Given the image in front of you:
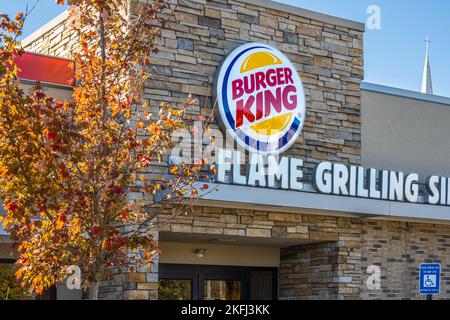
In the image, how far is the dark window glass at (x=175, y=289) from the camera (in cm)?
1886

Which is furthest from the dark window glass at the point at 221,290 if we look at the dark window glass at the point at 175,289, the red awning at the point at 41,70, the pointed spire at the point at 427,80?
the pointed spire at the point at 427,80

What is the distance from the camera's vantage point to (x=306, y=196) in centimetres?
Result: 1711

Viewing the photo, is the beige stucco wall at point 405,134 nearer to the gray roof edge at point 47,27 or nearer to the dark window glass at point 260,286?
the dark window glass at point 260,286

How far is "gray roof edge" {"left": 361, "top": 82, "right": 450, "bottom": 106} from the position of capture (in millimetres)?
19578

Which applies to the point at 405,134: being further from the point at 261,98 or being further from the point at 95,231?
the point at 95,231

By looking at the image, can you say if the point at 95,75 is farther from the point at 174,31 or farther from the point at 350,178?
the point at 350,178

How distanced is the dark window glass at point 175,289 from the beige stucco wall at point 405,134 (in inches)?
190

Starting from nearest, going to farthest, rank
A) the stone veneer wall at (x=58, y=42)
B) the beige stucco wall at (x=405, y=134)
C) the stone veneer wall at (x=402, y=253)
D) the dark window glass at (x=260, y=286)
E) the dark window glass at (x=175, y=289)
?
the stone veneer wall at (x=58, y=42) → the dark window glass at (x=175, y=289) → the stone veneer wall at (x=402, y=253) → the beige stucco wall at (x=405, y=134) → the dark window glass at (x=260, y=286)

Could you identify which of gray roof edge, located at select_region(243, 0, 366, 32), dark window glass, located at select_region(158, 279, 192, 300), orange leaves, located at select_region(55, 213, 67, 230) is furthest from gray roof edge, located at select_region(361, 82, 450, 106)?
orange leaves, located at select_region(55, 213, 67, 230)

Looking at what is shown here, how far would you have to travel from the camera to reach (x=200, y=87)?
17031mm

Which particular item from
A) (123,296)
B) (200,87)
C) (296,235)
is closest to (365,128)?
(296,235)

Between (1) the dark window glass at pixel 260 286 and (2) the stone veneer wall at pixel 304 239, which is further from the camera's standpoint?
(1) the dark window glass at pixel 260 286

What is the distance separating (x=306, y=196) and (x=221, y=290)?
4096 mm

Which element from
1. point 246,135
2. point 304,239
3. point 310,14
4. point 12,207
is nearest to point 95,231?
point 12,207
